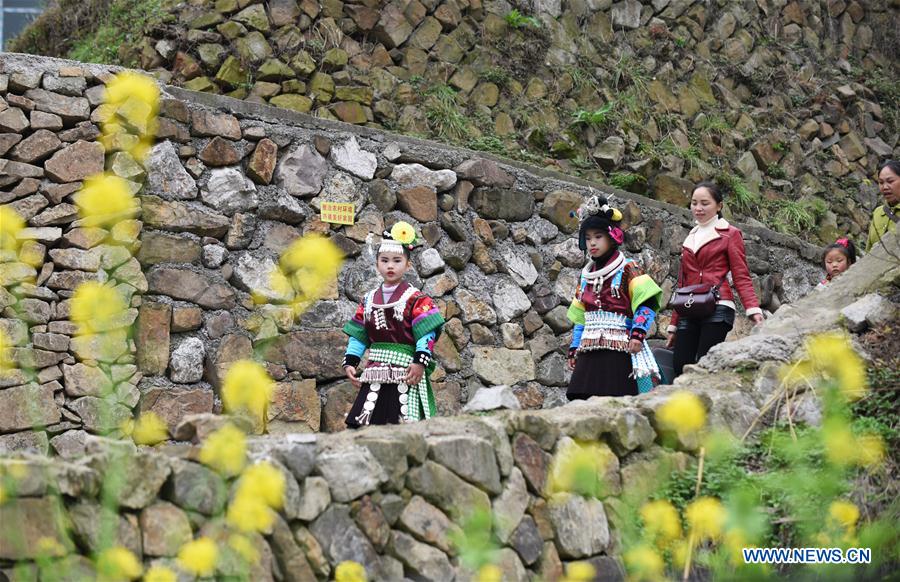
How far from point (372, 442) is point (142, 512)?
0.80m

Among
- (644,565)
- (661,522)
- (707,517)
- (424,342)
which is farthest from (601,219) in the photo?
(644,565)

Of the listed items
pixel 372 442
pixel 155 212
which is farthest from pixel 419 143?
pixel 372 442

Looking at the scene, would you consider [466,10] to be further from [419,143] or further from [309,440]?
[309,440]

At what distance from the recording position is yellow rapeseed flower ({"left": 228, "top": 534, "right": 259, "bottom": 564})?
3084 millimetres

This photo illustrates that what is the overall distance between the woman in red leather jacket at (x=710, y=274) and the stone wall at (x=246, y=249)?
6.30 feet

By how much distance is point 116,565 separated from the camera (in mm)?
2859

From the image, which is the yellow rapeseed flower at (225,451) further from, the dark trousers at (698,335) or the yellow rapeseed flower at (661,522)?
the dark trousers at (698,335)

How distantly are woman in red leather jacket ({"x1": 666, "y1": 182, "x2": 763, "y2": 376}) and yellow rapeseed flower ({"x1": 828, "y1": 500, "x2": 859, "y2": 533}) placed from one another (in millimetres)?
2521

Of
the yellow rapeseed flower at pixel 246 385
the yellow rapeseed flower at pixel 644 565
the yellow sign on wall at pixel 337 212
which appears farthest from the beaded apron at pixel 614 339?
the yellow rapeseed flower at pixel 246 385

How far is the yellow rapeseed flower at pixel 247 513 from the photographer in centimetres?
309

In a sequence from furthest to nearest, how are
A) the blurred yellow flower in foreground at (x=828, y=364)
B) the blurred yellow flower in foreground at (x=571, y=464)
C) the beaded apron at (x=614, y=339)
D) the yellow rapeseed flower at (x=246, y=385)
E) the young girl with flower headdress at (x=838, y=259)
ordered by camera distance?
the young girl with flower headdress at (x=838, y=259) → the beaded apron at (x=614, y=339) → the blurred yellow flower in foreground at (x=828, y=364) → the blurred yellow flower in foreground at (x=571, y=464) → the yellow rapeseed flower at (x=246, y=385)

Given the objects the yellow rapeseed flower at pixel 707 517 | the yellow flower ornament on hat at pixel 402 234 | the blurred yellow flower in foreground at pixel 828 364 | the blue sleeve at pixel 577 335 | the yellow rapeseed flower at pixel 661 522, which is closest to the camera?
the yellow rapeseed flower at pixel 707 517

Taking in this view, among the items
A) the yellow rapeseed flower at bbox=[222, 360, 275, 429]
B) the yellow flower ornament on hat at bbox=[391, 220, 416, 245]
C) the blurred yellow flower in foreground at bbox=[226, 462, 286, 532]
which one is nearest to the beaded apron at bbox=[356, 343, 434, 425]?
the yellow flower ornament on hat at bbox=[391, 220, 416, 245]

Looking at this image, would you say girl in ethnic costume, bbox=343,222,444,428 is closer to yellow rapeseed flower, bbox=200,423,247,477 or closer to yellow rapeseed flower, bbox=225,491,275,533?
yellow rapeseed flower, bbox=200,423,247,477
